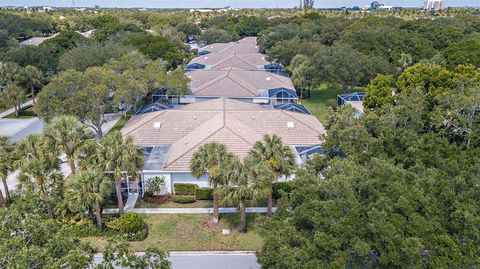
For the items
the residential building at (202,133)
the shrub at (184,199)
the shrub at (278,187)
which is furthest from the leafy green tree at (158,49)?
Result: the shrub at (278,187)

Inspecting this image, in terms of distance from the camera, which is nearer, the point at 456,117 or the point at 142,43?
the point at 456,117

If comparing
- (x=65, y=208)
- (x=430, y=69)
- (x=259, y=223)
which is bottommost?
(x=65, y=208)

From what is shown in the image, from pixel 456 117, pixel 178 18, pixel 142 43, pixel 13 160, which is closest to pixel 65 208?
pixel 13 160

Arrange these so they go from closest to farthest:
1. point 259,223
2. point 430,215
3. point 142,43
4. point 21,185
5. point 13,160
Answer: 1. point 430,215
2. point 259,223
3. point 21,185
4. point 13,160
5. point 142,43

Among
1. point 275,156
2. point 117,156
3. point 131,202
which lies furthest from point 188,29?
point 275,156

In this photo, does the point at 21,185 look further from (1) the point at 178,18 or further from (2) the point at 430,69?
(1) the point at 178,18

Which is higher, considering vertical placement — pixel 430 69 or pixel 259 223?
pixel 430 69
